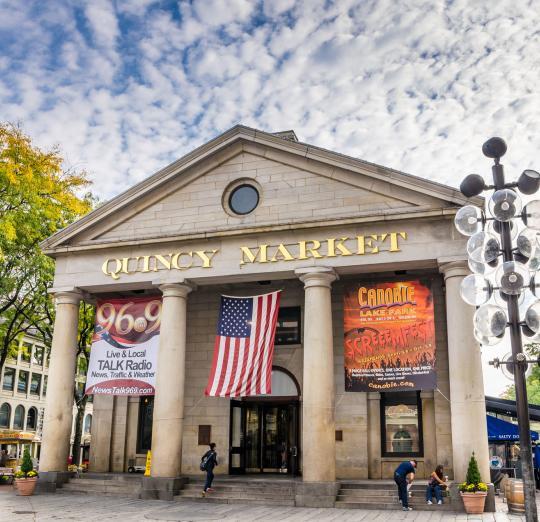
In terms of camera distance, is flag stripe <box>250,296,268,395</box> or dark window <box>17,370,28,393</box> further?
dark window <box>17,370,28,393</box>

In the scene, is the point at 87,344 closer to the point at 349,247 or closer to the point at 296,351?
the point at 296,351

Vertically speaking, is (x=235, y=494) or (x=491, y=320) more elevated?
(x=491, y=320)

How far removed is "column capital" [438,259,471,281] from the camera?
57.9ft

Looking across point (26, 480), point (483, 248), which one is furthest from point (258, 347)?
point (483, 248)

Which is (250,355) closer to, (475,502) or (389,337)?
(389,337)

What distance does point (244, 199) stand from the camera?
20953mm

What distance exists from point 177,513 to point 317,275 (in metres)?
7.68

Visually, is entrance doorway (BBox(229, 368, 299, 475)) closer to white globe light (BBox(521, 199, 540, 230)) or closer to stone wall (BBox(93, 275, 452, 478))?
stone wall (BBox(93, 275, 452, 478))

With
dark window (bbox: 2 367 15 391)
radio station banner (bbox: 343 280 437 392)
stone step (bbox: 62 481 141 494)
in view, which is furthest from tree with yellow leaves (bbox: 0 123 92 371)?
dark window (bbox: 2 367 15 391)

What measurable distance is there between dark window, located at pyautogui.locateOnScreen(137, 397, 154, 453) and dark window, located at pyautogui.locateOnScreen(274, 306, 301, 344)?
5659 millimetres

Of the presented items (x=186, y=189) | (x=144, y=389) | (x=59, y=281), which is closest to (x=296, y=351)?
(x=144, y=389)

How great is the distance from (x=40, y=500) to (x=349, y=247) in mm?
11668

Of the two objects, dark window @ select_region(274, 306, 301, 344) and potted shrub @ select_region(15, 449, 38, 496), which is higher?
dark window @ select_region(274, 306, 301, 344)

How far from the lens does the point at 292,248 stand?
19.3 metres
